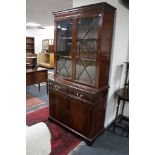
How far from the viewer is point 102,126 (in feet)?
8.28

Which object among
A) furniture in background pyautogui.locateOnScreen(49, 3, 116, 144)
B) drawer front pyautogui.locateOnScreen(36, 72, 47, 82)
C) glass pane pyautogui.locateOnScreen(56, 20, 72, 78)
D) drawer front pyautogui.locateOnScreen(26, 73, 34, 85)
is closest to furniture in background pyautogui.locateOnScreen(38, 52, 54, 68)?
drawer front pyautogui.locateOnScreen(36, 72, 47, 82)

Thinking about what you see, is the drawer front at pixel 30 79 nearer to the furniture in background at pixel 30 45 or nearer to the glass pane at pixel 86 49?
the glass pane at pixel 86 49

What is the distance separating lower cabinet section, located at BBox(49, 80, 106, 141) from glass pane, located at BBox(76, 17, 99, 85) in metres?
0.36

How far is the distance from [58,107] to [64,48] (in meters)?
1.08

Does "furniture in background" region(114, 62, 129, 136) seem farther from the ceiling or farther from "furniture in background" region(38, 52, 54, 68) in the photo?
"furniture in background" region(38, 52, 54, 68)

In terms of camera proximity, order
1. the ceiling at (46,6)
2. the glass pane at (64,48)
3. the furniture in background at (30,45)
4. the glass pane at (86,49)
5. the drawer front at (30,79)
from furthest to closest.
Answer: the furniture in background at (30,45) < the drawer front at (30,79) < the ceiling at (46,6) < the glass pane at (64,48) < the glass pane at (86,49)

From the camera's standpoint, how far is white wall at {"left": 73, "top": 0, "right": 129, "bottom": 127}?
2.33 metres

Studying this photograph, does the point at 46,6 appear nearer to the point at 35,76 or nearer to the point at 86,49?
the point at 35,76

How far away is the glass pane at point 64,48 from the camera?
2.46 meters

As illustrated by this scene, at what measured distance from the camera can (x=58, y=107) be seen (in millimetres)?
2664

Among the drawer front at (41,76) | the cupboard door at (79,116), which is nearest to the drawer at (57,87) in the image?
the cupboard door at (79,116)

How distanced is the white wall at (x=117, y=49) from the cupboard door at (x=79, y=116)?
55 cm
